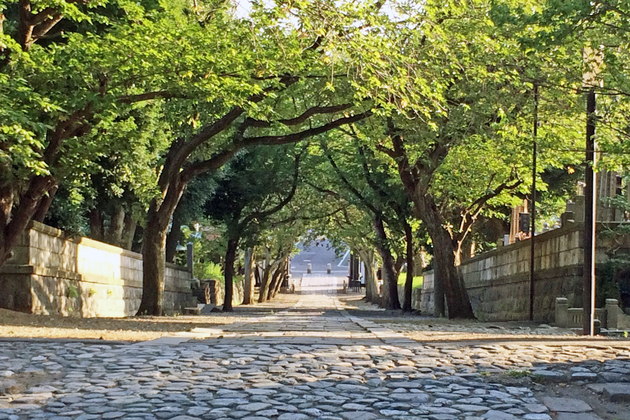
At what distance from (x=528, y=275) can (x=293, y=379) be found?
15.2 meters

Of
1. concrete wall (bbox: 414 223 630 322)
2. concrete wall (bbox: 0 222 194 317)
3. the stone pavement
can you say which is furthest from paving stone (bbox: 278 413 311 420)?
concrete wall (bbox: 414 223 630 322)

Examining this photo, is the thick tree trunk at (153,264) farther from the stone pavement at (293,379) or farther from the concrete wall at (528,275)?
the concrete wall at (528,275)

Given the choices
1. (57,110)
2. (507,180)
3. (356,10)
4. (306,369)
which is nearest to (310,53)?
(356,10)

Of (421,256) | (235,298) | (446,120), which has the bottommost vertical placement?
(235,298)

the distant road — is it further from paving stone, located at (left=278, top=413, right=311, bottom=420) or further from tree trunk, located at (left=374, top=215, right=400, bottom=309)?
paving stone, located at (left=278, top=413, right=311, bottom=420)

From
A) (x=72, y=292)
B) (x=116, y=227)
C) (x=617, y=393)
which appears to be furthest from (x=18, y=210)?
(x=116, y=227)

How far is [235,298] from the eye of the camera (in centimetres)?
5084

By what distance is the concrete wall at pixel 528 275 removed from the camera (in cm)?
1764

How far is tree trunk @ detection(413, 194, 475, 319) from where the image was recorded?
72.5ft

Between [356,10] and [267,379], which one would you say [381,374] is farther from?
[356,10]

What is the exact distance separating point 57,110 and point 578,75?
25.7 ft

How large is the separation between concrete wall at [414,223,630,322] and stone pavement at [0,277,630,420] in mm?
7336

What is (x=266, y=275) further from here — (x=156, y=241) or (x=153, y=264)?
(x=156, y=241)

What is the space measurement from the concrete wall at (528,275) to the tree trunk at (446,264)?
1707 millimetres
